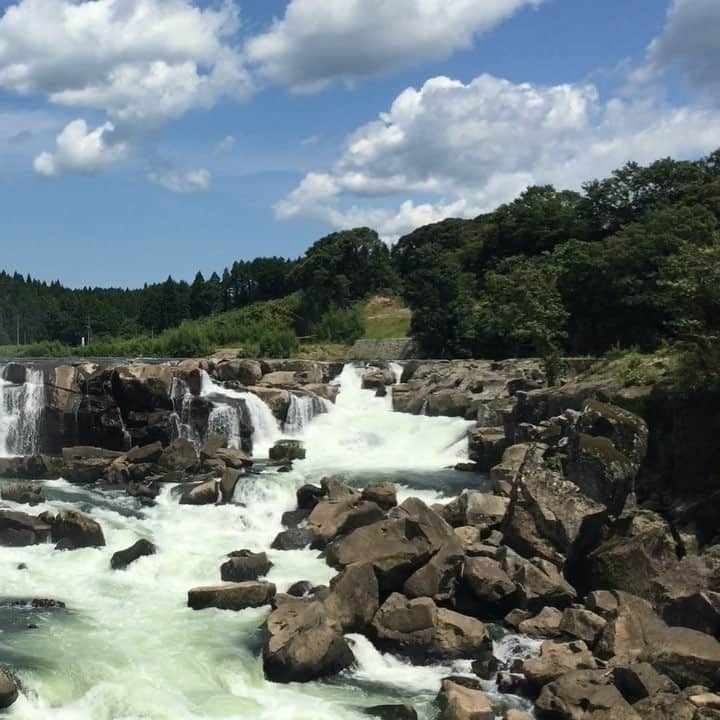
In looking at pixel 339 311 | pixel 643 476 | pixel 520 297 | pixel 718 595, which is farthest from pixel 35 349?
pixel 718 595

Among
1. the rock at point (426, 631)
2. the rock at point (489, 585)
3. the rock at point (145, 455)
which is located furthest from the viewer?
the rock at point (145, 455)

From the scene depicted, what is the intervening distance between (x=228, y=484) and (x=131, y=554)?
6036 millimetres

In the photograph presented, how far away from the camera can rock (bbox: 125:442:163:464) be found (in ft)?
96.9

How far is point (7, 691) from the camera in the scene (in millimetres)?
11875

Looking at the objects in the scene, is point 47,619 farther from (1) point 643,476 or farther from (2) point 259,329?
(2) point 259,329

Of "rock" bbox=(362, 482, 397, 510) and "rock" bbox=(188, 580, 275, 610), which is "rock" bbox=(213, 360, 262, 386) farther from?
"rock" bbox=(188, 580, 275, 610)

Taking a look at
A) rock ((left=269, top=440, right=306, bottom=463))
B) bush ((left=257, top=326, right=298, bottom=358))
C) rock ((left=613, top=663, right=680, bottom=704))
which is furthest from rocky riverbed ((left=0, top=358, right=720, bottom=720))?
bush ((left=257, top=326, right=298, bottom=358))

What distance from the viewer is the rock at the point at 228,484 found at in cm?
2478

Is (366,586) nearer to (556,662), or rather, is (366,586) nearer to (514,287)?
(556,662)

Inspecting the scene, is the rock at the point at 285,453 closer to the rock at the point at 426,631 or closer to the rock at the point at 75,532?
the rock at the point at 75,532

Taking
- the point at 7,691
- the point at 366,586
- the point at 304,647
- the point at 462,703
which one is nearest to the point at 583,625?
the point at 462,703

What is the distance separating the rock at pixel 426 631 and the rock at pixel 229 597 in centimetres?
268

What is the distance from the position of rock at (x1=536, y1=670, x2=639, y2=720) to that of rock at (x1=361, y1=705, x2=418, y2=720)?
1.99 meters

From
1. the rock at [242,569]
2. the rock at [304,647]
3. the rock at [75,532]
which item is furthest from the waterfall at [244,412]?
the rock at [304,647]
